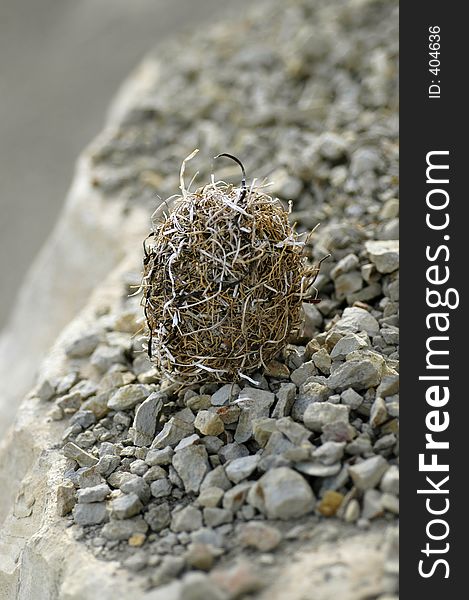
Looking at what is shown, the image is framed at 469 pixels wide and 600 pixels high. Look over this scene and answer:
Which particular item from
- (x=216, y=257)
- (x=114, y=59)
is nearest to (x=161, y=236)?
(x=216, y=257)

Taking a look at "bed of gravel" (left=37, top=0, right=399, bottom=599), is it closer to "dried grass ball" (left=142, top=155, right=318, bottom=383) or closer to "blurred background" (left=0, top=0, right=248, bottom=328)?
"dried grass ball" (left=142, top=155, right=318, bottom=383)

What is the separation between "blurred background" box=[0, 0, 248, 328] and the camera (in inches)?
216

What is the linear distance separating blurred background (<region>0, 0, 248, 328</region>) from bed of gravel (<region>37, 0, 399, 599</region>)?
6.49ft

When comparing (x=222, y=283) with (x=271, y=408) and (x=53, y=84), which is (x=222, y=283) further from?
(x=53, y=84)

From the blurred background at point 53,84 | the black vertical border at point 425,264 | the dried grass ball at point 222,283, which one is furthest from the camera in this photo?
the blurred background at point 53,84

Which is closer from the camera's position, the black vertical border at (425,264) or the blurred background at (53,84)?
the black vertical border at (425,264)

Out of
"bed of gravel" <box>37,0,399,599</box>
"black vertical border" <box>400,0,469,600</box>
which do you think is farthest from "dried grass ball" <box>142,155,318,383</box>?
"black vertical border" <box>400,0,469,600</box>

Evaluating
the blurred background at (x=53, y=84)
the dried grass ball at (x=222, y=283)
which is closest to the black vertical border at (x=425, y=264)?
the dried grass ball at (x=222, y=283)

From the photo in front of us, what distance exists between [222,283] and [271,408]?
0.97 feet

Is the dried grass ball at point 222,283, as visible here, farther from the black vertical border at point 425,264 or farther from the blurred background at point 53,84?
the blurred background at point 53,84

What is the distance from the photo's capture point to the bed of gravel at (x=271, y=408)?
5.10 ft

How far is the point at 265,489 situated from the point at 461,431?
1.30ft

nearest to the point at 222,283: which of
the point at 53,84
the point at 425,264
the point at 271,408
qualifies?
the point at 271,408

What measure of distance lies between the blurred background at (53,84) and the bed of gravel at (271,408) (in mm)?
1980
